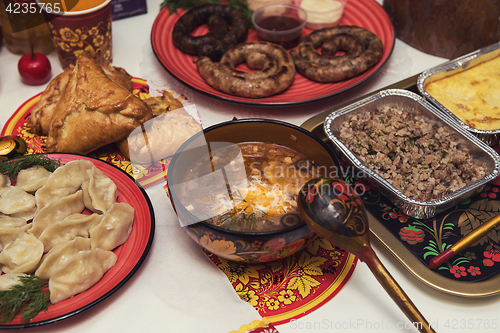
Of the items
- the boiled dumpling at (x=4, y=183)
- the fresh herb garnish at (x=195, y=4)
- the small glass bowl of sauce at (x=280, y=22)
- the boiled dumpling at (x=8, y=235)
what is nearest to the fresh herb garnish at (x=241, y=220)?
the boiled dumpling at (x=8, y=235)

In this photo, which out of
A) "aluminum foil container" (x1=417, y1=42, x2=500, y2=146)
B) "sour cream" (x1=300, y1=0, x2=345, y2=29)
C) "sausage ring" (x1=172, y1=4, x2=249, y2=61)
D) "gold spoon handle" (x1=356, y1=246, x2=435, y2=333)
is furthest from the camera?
"sour cream" (x1=300, y1=0, x2=345, y2=29)

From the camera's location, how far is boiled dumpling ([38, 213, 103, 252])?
129cm

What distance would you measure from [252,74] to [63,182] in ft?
3.24

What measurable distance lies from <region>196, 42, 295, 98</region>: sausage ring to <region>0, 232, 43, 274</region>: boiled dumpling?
107 centimetres

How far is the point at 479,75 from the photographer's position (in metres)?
2.01

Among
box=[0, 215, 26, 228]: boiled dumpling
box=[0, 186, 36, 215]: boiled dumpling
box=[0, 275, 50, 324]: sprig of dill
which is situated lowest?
box=[0, 275, 50, 324]: sprig of dill

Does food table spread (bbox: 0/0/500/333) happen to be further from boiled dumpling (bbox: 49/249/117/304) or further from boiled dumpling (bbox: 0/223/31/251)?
boiled dumpling (bbox: 0/223/31/251)

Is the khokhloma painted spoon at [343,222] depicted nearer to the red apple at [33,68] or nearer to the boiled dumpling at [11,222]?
the boiled dumpling at [11,222]

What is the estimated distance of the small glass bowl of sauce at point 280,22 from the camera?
2.24m

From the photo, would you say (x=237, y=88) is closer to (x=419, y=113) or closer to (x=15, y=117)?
(x=419, y=113)

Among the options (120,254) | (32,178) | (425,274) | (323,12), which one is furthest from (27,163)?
(323,12)

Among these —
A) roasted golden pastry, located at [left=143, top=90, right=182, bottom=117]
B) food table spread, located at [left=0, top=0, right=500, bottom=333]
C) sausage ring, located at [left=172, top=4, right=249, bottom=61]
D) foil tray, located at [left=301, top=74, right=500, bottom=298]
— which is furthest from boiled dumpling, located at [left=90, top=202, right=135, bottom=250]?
sausage ring, located at [left=172, top=4, right=249, bottom=61]

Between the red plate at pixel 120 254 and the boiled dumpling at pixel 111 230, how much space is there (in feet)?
0.12

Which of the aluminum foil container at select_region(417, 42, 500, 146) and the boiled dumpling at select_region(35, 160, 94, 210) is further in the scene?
the aluminum foil container at select_region(417, 42, 500, 146)
